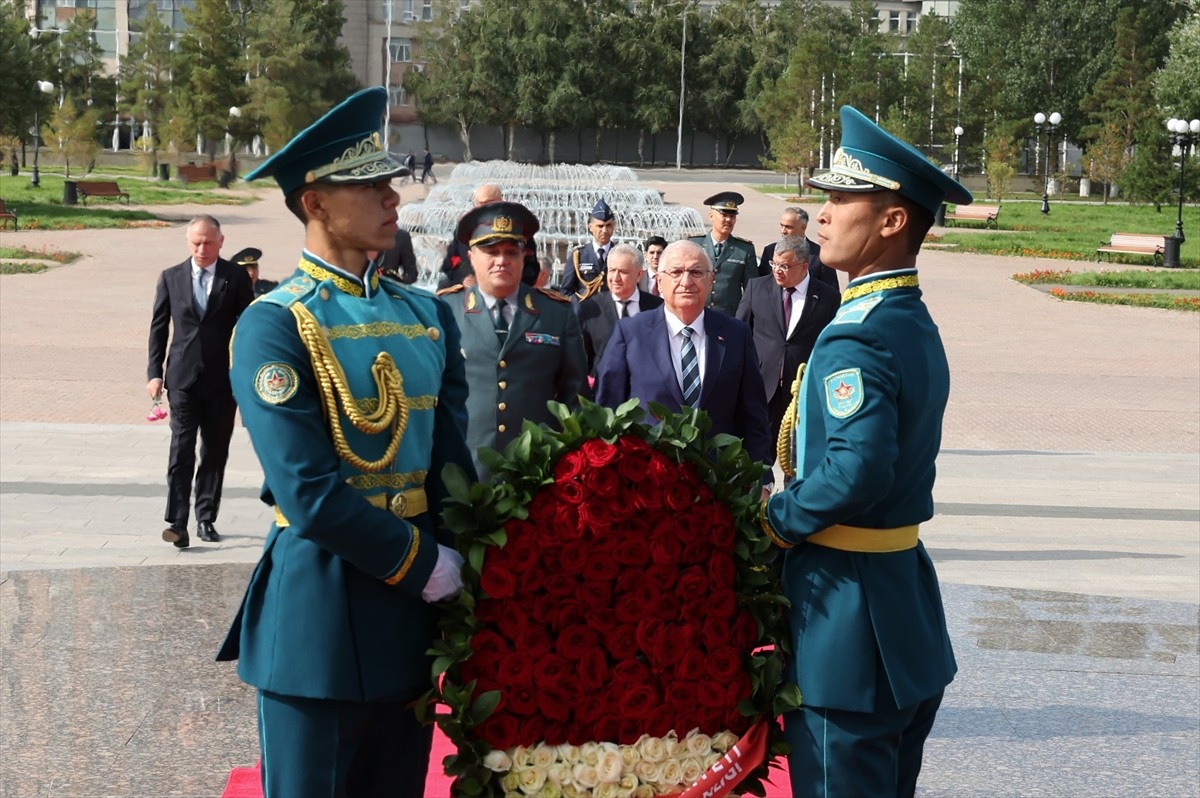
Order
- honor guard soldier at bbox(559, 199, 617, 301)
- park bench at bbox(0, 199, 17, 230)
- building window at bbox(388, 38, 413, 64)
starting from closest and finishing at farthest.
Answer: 1. honor guard soldier at bbox(559, 199, 617, 301)
2. park bench at bbox(0, 199, 17, 230)
3. building window at bbox(388, 38, 413, 64)

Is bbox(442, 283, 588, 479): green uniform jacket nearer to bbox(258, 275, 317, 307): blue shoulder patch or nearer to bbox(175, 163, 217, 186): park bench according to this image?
bbox(258, 275, 317, 307): blue shoulder patch

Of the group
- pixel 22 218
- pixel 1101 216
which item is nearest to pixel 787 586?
pixel 22 218

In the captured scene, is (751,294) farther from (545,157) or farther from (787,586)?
(545,157)

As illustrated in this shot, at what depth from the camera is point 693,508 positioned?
11.1ft

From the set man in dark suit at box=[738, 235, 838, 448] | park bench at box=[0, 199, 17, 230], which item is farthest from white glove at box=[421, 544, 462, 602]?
park bench at box=[0, 199, 17, 230]

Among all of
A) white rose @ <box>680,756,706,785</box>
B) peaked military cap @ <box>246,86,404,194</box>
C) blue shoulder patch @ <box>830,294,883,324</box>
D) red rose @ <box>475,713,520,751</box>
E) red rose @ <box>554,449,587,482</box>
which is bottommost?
white rose @ <box>680,756,706,785</box>

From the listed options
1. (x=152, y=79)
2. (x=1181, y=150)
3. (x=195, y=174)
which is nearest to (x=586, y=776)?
(x=1181, y=150)

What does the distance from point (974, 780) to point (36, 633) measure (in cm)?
408

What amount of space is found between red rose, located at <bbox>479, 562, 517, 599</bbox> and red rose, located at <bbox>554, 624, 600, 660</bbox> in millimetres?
171

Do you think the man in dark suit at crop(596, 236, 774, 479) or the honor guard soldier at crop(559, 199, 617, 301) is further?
the honor guard soldier at crop(559, 199, 617, 301)

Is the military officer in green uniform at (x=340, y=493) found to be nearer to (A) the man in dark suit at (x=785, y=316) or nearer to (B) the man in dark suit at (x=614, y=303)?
(B) the man in dark suit at (x=614, y=303)

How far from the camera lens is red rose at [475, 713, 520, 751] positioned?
327cm

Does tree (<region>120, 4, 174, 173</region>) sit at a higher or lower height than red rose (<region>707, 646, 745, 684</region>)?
higher

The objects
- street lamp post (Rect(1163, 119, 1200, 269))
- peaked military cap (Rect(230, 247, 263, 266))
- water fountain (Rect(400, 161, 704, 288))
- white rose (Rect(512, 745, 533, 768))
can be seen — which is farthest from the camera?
street lamp post (Rect(1163, 119, 1200, 269))
